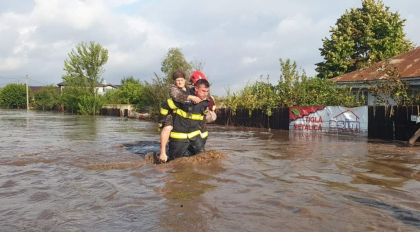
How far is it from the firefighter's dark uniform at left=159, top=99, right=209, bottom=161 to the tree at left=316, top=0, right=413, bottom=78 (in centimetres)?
2363

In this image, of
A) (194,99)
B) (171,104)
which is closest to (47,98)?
(171,104)

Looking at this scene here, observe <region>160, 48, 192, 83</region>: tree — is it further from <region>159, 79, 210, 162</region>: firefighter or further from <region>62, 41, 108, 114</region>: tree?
<region>159, 79, 210, 162</region>: firefighter

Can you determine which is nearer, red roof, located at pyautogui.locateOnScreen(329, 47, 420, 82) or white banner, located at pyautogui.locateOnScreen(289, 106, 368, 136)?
white banner, located at pyautogui.locateOnScreen(289, 106, 368, 136)

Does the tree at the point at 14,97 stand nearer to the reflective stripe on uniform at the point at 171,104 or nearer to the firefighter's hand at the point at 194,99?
the reflective stripe on uniform at the point at 171,104

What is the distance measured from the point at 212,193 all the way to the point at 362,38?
90.5 ft

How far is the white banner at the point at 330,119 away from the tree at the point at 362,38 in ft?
39.1

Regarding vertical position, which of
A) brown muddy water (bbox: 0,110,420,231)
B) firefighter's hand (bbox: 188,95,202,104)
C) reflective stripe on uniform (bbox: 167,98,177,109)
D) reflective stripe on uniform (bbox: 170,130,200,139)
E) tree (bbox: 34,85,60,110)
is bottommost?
brown muddy water (bbox: 0,110,420,231)

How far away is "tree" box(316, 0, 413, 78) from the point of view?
28.6 metres

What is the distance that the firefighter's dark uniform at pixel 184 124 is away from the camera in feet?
23.2

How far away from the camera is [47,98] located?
8425cm

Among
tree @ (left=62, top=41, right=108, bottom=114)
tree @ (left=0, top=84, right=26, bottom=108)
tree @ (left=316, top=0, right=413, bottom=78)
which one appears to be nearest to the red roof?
tree @ (left=316, top=0, right=413, bottom=78)

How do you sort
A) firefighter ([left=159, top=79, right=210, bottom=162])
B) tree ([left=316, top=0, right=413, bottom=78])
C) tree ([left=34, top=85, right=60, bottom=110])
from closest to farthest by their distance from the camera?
firefighter ([left=159, top=79, right=210, bottom=162]), tree ([left=316, top=0, right=413, bottom=78]), tree ([left=34, top=85, right=60, bottom=110])

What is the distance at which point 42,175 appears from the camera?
6500mm

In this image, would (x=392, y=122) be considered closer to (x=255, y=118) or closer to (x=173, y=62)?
(x=255, y=118)
